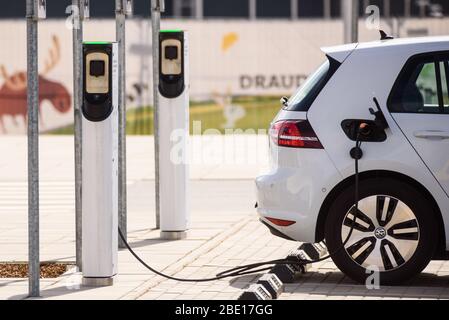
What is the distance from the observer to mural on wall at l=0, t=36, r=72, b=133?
24.8 metres

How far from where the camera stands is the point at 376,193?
30.1 ft

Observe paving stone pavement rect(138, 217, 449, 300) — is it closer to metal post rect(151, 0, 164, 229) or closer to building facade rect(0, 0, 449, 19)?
metal post rect(151, 0, 164, 229)

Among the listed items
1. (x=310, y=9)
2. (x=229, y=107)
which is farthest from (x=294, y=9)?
(x=229, y=107)

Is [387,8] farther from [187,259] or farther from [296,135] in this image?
[296,135]

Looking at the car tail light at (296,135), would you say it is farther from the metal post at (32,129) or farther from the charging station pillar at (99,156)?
the metal post at (32,129)

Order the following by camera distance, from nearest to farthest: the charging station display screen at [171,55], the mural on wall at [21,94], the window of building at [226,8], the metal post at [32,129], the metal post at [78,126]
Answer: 1. the metal post at [32,129]
2. the metal post at [78,126]
3. the charging station display screen at [171,55]
4. the mural on wall at [21,94]
5. the window of building at [226,8]

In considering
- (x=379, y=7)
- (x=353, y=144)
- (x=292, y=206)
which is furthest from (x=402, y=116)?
(x=379, y=7)

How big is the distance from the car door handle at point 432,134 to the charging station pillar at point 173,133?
290 cm

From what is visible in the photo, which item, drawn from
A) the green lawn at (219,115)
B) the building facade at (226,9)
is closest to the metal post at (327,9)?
the building facade at (226,9)

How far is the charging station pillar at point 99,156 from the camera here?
30.0 ft

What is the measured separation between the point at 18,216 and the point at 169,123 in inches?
96.9

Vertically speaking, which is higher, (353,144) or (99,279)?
(353,144)
